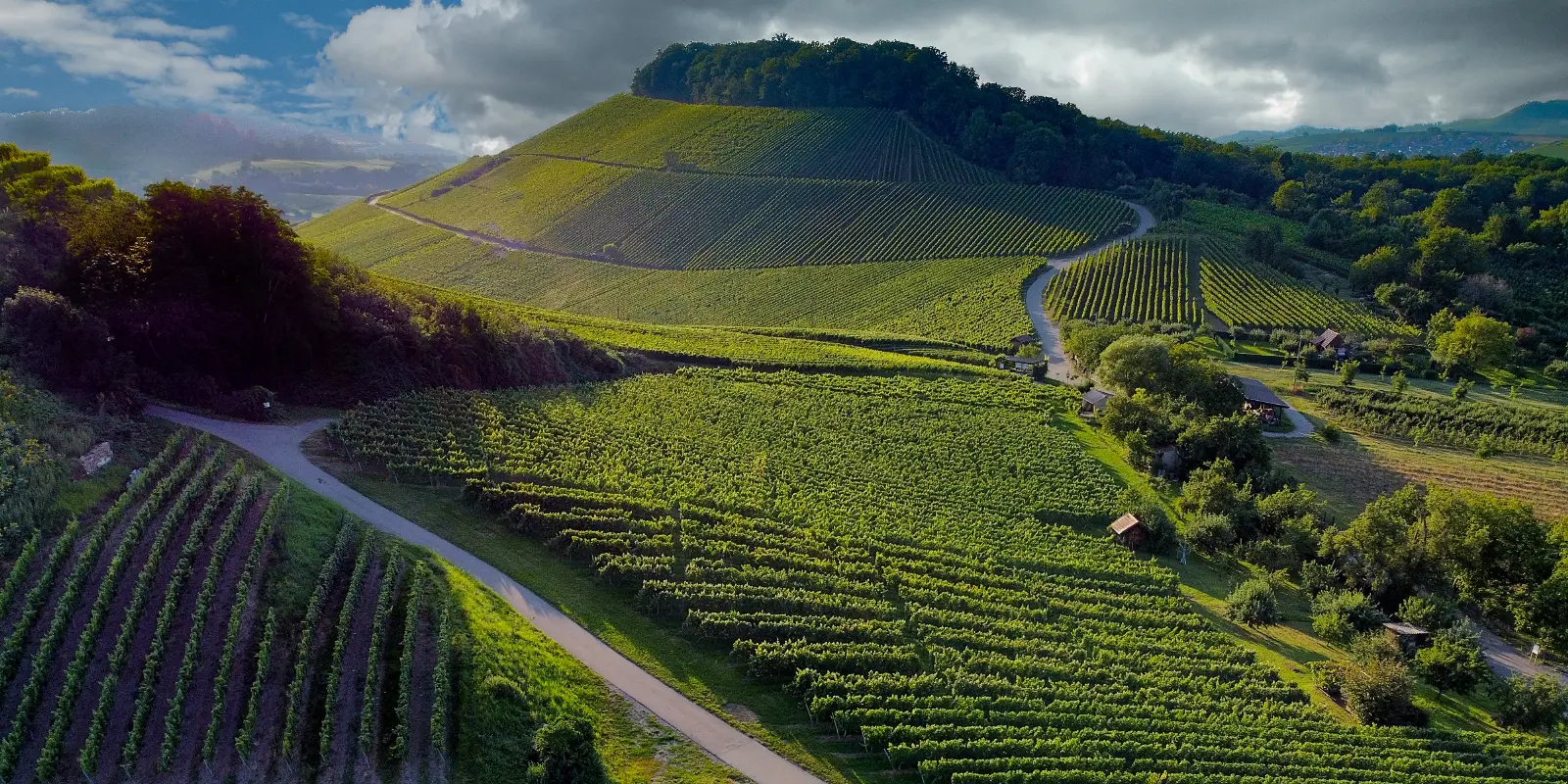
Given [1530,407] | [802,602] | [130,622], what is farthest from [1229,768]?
[1530,407]

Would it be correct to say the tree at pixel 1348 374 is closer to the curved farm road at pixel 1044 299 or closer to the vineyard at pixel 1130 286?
the vineyard at pixel 1130 286

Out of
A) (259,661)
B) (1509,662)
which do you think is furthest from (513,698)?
(1509,662)

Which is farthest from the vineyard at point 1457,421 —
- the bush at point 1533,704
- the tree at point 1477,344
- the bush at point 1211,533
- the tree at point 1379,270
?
the tree at point 1379,270

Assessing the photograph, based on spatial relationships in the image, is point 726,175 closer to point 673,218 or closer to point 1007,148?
point 673,218

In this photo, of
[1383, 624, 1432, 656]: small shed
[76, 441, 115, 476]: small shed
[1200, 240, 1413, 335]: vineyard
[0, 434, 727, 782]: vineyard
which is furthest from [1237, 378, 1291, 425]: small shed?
[76, 441, 115, 476]: small shed

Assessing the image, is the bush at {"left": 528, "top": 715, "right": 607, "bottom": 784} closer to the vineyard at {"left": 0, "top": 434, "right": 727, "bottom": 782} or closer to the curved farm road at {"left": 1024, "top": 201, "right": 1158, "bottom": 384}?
the vineyard at {"left": 0, "top": 434, "right": 727, "bottom": 782}

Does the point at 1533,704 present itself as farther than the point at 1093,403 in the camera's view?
No

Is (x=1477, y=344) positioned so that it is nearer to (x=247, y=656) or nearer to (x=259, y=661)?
(x=259, y=661)
